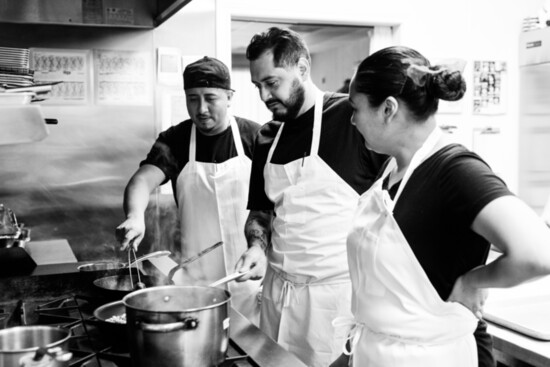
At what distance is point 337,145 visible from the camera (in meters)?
2.32

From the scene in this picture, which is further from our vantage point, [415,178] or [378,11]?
[378,11]

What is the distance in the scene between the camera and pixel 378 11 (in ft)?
13.7

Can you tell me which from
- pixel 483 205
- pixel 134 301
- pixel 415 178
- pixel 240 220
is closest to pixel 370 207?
pixel 415 178

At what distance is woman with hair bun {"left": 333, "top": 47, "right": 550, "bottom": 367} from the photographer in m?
1.41

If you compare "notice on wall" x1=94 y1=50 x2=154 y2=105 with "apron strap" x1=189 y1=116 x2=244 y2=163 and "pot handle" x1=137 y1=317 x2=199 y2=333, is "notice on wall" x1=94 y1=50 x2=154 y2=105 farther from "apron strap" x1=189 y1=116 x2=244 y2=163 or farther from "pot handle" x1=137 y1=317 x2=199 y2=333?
"pot handle" x1=137 y1=317 x2=199 y2=333

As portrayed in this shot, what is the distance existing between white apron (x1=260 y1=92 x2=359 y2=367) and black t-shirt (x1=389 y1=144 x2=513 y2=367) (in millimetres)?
768

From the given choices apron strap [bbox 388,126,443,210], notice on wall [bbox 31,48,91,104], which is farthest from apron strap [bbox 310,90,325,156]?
notice on wall [bbox 31,48,91,104]

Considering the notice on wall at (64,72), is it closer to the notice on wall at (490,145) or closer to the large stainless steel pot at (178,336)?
the large stainless steel pot at (178,336)

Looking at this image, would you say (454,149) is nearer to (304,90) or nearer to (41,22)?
(304,90)

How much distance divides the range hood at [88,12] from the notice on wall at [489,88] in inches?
93.7

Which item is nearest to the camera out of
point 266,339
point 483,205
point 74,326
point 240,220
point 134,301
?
point 483,205

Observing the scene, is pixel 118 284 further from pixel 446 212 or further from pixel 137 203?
pixel 446 212

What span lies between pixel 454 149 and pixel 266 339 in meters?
0.67

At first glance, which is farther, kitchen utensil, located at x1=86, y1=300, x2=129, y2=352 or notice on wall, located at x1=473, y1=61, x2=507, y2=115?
notice on wall, located at x1=473, y1=61, x2=507, y2=115
